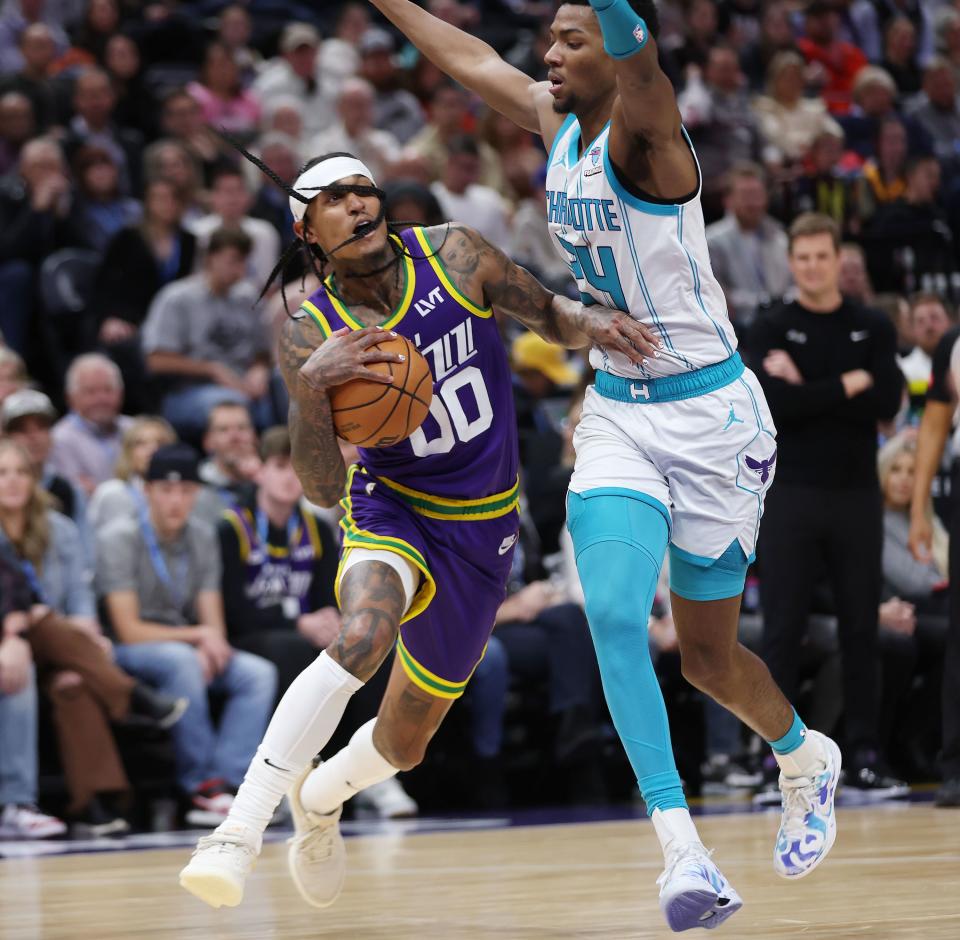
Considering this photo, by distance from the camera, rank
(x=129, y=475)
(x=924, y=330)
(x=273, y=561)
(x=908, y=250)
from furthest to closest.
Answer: (x=908, y=250)
(x=924, y=330)
(x=129, y=475)
(x=273, y=561)

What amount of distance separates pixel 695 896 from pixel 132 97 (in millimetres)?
10144

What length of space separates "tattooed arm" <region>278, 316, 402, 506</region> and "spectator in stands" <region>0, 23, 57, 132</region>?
23.5 feet

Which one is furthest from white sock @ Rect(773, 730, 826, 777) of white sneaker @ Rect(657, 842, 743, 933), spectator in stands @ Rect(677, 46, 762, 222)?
spectator in stands @ Rect(677, 46, 762, 222)

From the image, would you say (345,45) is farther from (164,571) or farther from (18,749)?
(18,749)

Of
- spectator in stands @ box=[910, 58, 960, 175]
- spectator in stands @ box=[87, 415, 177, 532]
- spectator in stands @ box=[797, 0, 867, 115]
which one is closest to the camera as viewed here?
Answer: spectator in stands @ box=[87, 415, 177, 532]

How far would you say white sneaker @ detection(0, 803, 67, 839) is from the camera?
745 centimetres

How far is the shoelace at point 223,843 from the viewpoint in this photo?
169 inches

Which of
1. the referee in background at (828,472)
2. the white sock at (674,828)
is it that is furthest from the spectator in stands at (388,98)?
the white sock at (674,828)

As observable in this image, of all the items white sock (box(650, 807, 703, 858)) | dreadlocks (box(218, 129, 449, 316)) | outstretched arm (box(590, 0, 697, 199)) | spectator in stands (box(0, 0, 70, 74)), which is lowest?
spectator in stands (box(0, 0, 70, 74))

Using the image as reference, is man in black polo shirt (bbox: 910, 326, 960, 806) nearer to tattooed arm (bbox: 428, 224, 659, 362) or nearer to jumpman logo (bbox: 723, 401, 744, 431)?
tattooed arm (bbox: 428, 224, 659, 362)

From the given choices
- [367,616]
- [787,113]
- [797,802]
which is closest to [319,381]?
[367,616]

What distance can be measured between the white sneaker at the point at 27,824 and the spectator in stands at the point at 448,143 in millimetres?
6229

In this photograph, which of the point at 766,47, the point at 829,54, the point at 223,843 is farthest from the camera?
the point at 829,54

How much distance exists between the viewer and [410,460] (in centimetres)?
500
